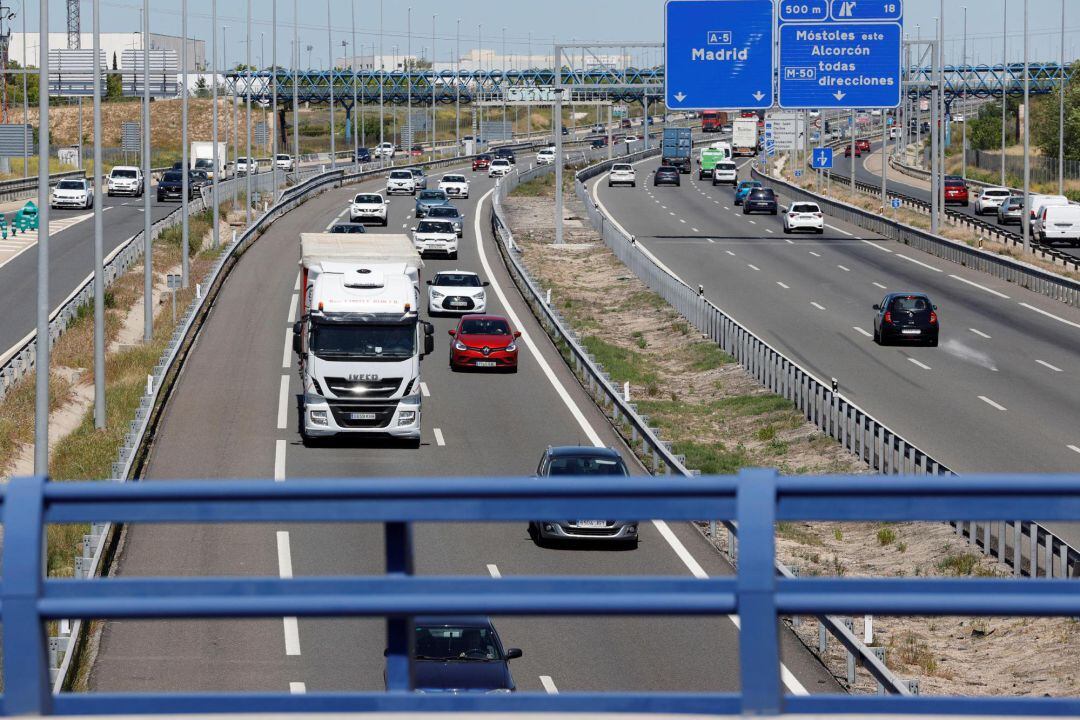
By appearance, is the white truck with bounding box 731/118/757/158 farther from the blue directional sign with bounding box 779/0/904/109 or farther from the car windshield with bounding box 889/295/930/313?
the car windshield with bounding box 889/295/930/313

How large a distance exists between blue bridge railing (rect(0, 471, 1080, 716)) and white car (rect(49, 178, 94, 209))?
9145 cm

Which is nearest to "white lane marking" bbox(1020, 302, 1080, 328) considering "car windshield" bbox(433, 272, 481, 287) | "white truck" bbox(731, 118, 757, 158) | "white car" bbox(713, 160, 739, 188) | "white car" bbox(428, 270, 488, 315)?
"white car" bbox(428, 270, 488, 315)

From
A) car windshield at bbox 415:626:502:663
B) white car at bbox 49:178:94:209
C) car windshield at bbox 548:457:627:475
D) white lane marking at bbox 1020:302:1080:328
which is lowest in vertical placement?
car windshield at bbox 415:626:502:663

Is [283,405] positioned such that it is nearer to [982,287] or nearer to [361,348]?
[361,348]

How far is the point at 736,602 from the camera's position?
220 inches

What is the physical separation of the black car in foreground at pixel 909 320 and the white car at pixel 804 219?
34034 mm

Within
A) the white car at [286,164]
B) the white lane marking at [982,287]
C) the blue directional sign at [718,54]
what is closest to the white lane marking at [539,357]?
the blue directional sign at [718,54]

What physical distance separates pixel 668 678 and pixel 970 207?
99.5 metres

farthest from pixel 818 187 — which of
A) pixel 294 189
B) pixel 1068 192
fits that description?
pixel 294 189

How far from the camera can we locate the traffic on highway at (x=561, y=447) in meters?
5.63

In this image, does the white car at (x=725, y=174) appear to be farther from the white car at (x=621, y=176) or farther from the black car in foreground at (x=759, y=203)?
the black car in foreground at (x=759, y=203)

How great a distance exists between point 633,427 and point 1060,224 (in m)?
50.3

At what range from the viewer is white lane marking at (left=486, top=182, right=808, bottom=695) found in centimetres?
1952

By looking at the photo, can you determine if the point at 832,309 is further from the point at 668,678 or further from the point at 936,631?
the point at 668,678
